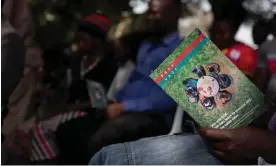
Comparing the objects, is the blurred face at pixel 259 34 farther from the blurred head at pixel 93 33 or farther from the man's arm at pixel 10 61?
the man's arm at pixel 10 61

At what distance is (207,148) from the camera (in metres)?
1.44

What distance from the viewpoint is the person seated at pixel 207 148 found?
4.31 ft

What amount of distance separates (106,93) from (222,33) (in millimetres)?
976

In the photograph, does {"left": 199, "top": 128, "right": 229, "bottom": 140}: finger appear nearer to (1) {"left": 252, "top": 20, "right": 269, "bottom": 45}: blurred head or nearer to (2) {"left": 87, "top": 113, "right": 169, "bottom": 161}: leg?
(2) {"left": 87, "top": 113, "right": 169, "bottom": 161}: leg

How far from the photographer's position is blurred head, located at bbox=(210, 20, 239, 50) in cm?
331

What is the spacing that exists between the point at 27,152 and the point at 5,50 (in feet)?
4.51

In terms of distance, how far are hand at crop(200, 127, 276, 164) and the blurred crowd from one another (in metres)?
0.08

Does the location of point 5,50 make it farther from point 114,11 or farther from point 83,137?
point 114,11

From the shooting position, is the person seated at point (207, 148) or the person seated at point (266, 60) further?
the person seated at point (266, 60)

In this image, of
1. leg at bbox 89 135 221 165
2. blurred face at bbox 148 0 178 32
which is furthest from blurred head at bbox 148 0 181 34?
leg at bbox 89 135 221 165

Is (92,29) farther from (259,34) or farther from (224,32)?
(259,34)

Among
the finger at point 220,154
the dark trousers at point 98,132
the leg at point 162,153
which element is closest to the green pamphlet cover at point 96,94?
the dark trousers at point 98,132

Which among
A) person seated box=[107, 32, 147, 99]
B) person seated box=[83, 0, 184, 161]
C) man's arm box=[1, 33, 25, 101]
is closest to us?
man's arm box=[1, 33, 25, 101]

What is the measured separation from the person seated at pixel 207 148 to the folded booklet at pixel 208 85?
39mm
